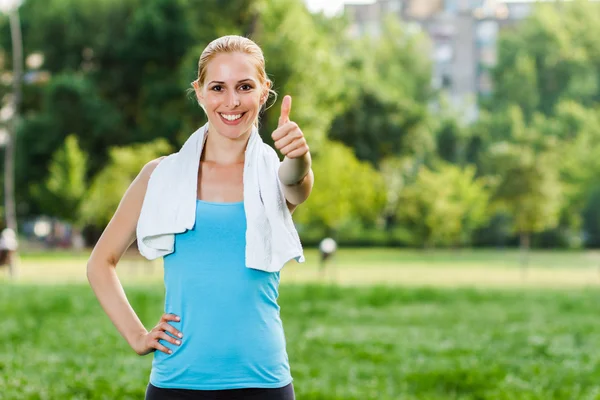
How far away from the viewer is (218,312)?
2676 mm

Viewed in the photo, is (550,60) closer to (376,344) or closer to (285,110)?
(376,344)

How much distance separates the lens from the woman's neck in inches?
112

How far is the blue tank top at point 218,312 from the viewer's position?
2672mm

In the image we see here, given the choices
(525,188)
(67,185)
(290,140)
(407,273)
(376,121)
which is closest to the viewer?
(290,140)

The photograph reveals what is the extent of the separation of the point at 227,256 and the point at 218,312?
6.2 inches

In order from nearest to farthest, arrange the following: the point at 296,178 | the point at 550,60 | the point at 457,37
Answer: the point at 296,178 < the point at 550,60 < the point at 457,37

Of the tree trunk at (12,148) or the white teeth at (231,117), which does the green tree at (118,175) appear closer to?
the tree trunk at (12,148)

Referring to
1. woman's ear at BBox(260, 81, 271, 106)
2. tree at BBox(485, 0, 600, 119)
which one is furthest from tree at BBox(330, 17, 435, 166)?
woman's ear at BBox(260, 81, 271, 106)

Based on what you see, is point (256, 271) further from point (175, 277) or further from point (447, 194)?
point (447, 194)

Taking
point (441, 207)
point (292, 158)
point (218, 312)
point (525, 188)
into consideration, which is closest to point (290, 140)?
point (292, 158)

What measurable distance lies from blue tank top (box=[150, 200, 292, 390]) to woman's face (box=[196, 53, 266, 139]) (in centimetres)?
27

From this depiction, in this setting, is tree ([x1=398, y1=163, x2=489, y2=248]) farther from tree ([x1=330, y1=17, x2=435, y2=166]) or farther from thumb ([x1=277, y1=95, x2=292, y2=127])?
thumb ([x1=277, y1=95, x2=292, y2=127])

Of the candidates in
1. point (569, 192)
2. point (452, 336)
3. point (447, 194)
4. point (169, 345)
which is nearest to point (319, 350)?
point (452, 336)

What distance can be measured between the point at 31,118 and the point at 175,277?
5174cm
